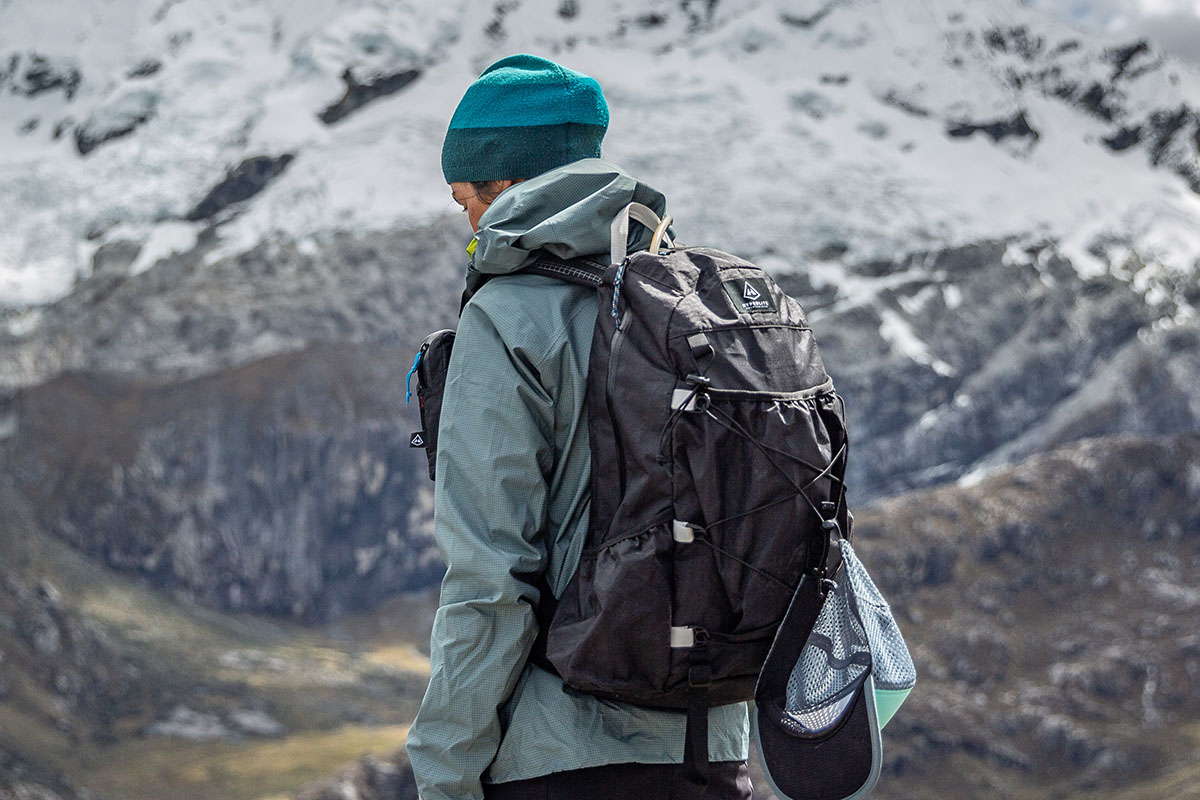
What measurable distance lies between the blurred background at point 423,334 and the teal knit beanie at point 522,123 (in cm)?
3214

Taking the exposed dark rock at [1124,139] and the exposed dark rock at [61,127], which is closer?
the exposed dark rock at [61,127]

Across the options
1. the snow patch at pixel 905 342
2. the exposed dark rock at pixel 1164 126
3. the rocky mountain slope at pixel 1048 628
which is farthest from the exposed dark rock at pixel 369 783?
the exposed dark rock at pixel 1164 126

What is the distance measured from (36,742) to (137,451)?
69.4 ft

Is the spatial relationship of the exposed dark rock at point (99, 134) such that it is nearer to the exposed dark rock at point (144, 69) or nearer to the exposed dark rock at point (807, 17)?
the exposed dark rock at point (144, 69)

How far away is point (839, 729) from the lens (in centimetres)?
205

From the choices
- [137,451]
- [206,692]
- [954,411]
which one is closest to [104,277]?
[137,451]

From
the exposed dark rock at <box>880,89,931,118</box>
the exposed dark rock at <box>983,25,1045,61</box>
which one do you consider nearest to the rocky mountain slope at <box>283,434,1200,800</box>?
the exposed dark rock at <box>880,89,931,118</box>

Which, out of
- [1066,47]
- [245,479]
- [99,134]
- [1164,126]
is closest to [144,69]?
[99,134]

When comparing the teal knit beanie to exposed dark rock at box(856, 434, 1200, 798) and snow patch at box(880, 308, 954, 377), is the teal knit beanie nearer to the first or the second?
exposed dark rock at box(856, 434, 1200, 798)

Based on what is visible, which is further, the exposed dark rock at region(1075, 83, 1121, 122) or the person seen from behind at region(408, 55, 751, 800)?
the exposed dark rock at region(1075, 83, 1121, 122)

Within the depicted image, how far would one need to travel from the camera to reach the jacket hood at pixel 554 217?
222 centimetres

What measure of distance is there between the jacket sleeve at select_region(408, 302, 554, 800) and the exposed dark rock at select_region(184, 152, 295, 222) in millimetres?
78482

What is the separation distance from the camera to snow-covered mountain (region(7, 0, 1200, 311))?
7525cm

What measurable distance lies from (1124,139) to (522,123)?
10206 centimetres
